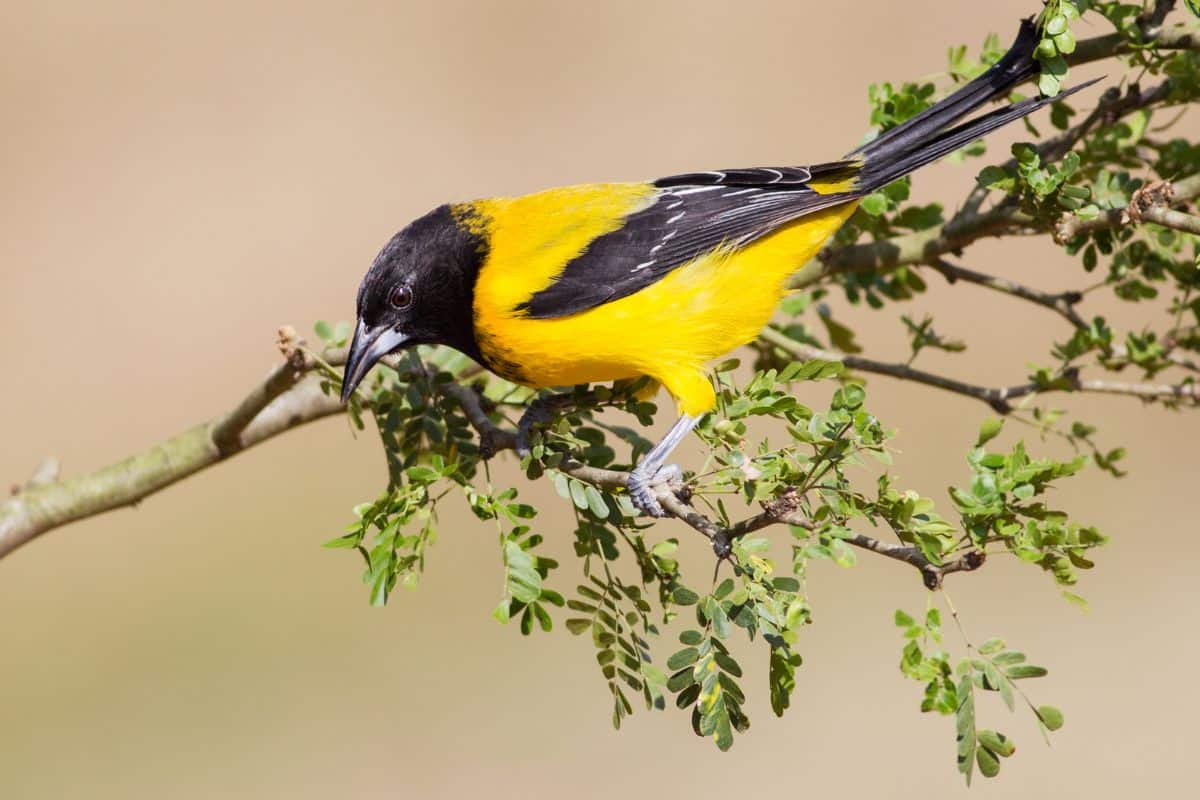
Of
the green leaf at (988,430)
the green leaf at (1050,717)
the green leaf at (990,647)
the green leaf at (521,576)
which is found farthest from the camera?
the green leaf at (521,576)

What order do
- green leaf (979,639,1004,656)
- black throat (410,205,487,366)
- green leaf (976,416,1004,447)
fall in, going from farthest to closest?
black throat (410,205,487,366)
green leaf (976,416,1004,447)
green leaf (979,639,1004,656)

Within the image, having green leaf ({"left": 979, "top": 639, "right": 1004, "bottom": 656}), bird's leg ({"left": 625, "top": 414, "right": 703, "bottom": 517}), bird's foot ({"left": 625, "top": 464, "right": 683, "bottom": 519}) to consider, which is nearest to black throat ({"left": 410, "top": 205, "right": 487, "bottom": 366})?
bird's leg ({"left": 625, "top": 414, "right": 703, "bottom": 517})

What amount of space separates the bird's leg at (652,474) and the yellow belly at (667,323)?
0.62 feet

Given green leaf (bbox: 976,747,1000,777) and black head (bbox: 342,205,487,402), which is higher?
black head (bbox: 342,205,487,402)

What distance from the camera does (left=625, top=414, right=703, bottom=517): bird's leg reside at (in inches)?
130

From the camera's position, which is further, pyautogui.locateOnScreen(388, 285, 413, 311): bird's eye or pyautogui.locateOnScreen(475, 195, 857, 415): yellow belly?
pyautogui.locateOnScreen(388, 285, 413, 311): bird's eye

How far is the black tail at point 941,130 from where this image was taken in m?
3.85

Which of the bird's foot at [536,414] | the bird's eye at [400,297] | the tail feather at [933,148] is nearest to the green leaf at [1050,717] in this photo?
the bird's foot at [536,414]

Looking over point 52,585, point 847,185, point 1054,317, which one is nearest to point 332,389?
point 847,185

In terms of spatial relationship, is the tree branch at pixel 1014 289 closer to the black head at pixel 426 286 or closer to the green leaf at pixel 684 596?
the black head at pixel 426 286

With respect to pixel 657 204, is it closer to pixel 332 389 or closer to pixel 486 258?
pixel 486 258

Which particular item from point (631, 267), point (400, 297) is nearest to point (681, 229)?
point (631, 267)

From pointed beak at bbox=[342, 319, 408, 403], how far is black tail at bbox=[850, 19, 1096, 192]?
1622 millimetres

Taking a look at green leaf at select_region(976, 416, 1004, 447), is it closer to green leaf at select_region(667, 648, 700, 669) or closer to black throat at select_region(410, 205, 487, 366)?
green leaf at select_region(667, 648, 700, 669)
